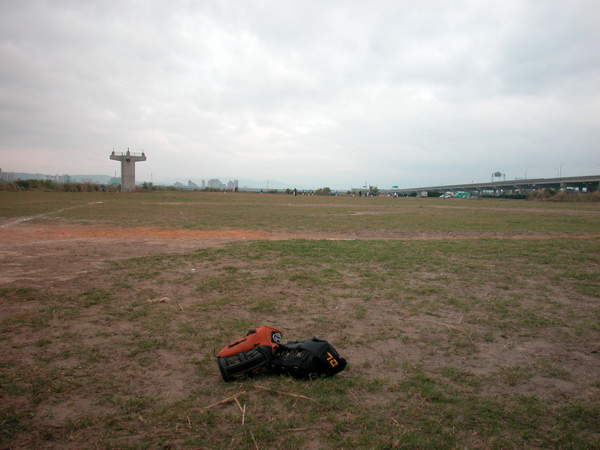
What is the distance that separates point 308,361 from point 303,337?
1053 millimetres

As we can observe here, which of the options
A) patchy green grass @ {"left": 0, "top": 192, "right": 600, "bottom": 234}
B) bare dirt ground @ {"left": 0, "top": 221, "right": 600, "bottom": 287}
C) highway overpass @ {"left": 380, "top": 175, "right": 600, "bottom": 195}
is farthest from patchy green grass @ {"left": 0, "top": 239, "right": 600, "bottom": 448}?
highway overpass @ {"left": 380, "top": 175, "right": 600, "bottom": 195}

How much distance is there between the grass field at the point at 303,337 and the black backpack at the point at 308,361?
96mm

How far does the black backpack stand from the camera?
11.5ft

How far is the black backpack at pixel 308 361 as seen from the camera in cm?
349

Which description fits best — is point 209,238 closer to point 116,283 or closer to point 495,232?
point 116,283

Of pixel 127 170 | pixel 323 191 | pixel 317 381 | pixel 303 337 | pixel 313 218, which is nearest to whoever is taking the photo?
pixel 317 381

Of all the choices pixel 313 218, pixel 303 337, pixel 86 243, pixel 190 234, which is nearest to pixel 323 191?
pixel 313 218

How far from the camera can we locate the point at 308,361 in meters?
3.48

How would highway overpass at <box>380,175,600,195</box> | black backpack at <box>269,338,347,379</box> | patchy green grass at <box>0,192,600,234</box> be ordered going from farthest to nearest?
highway overpass at <box>380,175,600,195</box>
patchy green grass at <box>0,192,600,234</box>
black backpack at <box>269,338,347,379</box>

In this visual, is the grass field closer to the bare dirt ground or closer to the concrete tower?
the bare dirt ground

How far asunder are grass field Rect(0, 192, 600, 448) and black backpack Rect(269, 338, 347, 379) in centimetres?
10

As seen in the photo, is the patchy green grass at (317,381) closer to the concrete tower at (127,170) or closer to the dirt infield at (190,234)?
the dirt infield at (190,234)

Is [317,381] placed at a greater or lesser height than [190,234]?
lesser

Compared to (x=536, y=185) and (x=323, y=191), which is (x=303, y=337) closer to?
(x=323, y=191)
